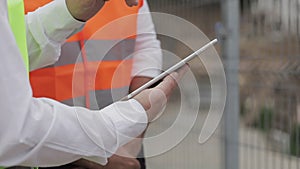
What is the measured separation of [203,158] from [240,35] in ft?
2.20

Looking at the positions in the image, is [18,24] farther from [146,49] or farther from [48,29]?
[146,49]

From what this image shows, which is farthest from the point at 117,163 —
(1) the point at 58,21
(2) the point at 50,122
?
(2) the point at 50,122

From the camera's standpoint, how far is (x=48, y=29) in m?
1.49

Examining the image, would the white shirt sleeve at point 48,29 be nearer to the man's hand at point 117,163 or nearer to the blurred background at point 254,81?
the man's hand at point 117,163

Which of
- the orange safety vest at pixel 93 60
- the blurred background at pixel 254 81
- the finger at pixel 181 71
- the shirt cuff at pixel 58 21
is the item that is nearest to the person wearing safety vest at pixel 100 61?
the orange safety vest at pixel 93 60

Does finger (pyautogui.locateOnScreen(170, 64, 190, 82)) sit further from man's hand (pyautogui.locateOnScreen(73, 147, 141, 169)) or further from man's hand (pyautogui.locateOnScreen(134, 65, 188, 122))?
man's hand (pyautogui.locateOnScreen(73, 147, 141, 169))

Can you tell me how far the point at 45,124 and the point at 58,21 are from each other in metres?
0.44

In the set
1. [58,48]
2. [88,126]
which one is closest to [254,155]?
[58,48]

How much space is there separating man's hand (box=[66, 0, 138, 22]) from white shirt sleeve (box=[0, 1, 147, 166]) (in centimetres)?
22

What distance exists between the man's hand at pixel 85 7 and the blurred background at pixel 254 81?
1.43 m

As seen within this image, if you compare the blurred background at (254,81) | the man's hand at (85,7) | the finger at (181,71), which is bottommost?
the blurred background at (254,81)

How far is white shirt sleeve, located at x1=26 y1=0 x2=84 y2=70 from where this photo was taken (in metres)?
1.45

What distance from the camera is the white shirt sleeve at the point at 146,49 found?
1781 mm

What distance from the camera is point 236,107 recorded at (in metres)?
3.23
